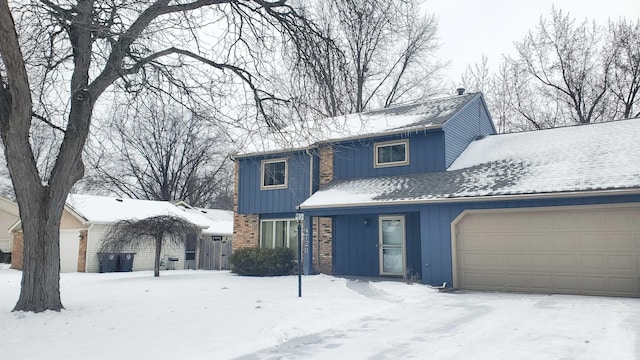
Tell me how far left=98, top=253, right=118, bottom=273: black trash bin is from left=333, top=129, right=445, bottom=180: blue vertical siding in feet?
37.6

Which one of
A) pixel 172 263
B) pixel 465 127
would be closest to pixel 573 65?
pixel 465 127

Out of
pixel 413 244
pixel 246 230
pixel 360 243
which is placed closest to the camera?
pixel 413 244

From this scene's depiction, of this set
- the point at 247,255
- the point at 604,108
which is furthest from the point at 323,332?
the point at 604,108

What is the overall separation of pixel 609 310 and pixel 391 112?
Answer: 11.1 m

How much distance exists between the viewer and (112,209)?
2511 cm

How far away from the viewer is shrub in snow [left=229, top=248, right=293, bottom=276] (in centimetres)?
1695

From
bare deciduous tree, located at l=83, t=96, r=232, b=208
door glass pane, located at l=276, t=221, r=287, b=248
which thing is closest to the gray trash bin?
door glass pane, located at l=276, t=221, r=287, b=248

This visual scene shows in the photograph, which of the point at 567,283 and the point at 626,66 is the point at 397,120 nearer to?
the point at 567,283

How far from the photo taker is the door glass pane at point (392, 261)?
15.9 metres

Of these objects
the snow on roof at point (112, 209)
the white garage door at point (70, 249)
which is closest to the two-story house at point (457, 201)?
the snow on roof at point (112, 209)

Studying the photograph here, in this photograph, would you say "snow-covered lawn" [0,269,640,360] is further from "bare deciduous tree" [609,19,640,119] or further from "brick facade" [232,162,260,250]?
"bare deciduous tree" [609,19,640,119]

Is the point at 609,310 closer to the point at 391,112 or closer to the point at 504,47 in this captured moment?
the point at 391,112

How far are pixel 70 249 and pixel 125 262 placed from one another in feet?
8.26

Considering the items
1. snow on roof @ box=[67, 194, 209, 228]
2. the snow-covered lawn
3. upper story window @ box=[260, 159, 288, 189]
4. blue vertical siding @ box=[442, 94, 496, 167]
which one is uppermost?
blue vertical siding @ box=[442, 94, 496, 167]
